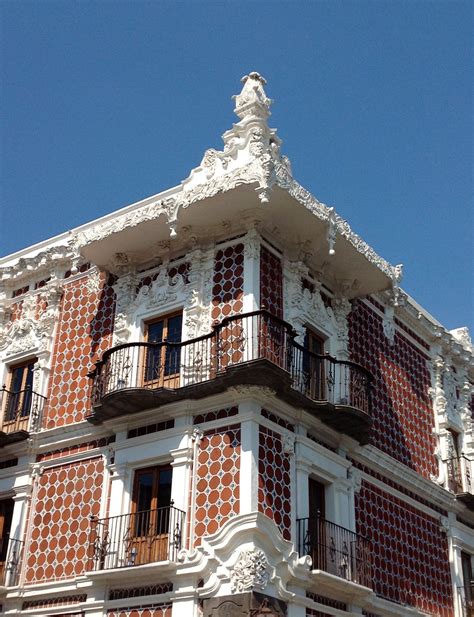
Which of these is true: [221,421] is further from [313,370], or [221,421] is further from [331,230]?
[331,230]

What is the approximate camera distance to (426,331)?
22.5m

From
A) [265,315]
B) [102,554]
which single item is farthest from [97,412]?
[265,315]

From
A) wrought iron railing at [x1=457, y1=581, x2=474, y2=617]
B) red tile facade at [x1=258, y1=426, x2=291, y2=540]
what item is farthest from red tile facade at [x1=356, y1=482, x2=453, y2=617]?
red tile facade at [x1=258, y1=426, x2=291, y2=540]

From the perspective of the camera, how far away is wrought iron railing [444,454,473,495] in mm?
20969

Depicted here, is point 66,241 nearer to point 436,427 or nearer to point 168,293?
point 168,293

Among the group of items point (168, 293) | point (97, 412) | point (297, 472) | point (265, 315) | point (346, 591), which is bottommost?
point (346, 591)

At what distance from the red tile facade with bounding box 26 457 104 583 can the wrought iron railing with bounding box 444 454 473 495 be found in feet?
28.5

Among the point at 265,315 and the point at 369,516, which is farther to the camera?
the point at 369,516

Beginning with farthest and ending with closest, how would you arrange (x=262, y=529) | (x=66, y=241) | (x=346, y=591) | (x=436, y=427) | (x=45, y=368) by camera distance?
1. (x=436, y=427)
2. (x=66, y=241)
3. (x=45, y=368)
4. (x=346, y=591)
5. (x=262, y=529)

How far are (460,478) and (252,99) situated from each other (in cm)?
1023

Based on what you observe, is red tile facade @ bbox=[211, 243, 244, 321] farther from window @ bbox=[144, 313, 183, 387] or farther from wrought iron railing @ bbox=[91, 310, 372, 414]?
window @ bbox=[144, 313, 183, 387]

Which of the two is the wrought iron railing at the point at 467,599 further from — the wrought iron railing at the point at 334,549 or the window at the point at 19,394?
the window at the point at 19,394

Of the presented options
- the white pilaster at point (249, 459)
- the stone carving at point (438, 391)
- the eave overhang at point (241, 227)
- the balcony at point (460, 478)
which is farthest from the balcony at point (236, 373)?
the stone carving at point (438, 391)

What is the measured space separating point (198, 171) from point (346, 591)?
8.28m
